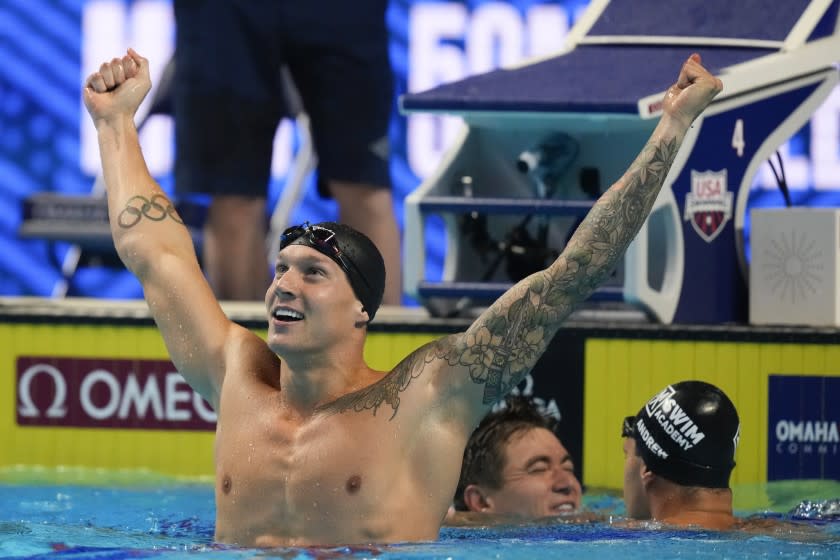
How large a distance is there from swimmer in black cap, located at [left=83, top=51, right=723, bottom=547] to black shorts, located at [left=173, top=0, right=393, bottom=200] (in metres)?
2.58

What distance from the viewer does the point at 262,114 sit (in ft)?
19.8

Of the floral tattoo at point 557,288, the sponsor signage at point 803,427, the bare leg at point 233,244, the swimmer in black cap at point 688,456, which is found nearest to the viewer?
the floral tattoo at point 557,288

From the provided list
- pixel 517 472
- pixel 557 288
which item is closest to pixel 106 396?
pixel 517 472

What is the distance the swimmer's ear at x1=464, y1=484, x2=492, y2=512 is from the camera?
167 inches

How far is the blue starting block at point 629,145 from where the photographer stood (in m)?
4.92

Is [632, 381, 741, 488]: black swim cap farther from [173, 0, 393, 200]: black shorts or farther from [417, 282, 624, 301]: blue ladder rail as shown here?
[173, 0, 393, 200]: black shorts

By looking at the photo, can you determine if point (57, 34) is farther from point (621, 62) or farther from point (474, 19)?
point (621, 62)

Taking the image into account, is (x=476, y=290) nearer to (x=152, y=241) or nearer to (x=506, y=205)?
(x=506, y=205)

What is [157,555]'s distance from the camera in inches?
126

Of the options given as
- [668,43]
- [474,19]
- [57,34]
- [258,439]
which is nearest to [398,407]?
[258,439]

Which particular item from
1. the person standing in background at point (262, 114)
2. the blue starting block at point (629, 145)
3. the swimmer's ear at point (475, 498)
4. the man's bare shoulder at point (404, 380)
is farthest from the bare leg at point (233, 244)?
the man's bare shoulder at point (404, 380)

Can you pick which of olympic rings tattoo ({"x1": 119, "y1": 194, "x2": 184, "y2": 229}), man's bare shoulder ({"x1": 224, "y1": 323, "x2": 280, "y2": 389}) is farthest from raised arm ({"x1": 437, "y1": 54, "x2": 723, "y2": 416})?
olympic rings tattoo ({"x1": 119, "y1": 194, "x2": 184, "y2": 229})

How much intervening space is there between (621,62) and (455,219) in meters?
0.76

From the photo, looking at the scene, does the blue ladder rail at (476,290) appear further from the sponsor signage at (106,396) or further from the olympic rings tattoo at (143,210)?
the olympic rings tattoo at (143,210)
